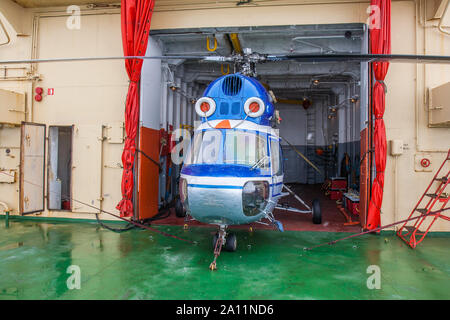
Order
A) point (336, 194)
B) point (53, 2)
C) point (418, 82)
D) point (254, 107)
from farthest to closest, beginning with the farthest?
point (336, 194) < point (53, 2) < point (418, 82) < point (254, 107)

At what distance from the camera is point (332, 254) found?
5.22 m

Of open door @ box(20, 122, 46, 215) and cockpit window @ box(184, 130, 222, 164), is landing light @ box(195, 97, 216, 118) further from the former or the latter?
open door @ box(20, 122, 46, 215)

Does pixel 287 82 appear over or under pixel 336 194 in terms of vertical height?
over

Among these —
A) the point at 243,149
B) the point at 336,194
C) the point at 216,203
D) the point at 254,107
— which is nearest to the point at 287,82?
the point at 336,194

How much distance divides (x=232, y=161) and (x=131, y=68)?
367cm

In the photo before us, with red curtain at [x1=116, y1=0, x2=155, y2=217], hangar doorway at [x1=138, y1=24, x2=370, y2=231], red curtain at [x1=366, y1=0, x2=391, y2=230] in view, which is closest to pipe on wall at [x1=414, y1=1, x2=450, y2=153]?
red curtain at [x1=366, y1=0, x2=391, y2=230]

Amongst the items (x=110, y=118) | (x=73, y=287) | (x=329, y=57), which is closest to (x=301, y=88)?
(x=110, y=118)

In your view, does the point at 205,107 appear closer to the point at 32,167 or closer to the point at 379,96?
the point at 379,96

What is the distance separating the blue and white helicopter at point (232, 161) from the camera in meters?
4.30

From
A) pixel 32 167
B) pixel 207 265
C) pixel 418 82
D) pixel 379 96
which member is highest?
pixel 418 82

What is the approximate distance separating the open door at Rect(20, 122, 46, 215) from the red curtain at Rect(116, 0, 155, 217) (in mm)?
1823

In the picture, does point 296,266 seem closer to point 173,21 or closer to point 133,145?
point 133,145

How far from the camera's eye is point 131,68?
6.81 metres

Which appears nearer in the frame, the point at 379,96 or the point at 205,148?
the point at 205,148
